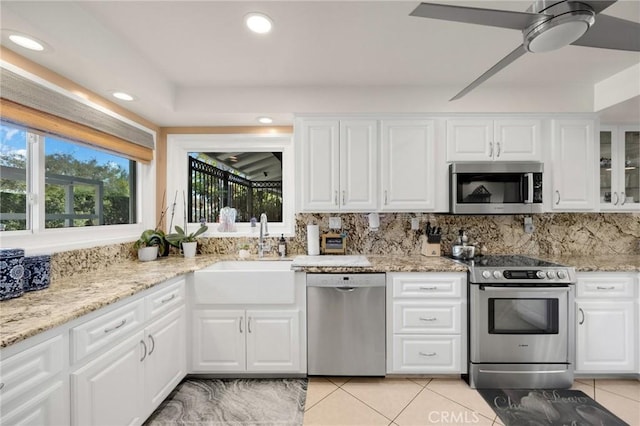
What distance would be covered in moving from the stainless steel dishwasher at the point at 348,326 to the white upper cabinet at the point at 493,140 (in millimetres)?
1350

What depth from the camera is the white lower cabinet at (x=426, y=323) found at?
214 centimetres

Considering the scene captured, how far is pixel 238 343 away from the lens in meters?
2.15

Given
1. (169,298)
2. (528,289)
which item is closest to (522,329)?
(528,289)

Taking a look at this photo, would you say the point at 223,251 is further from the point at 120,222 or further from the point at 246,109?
the point at 246,109

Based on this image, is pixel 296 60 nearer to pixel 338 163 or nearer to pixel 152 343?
pixel 338 163

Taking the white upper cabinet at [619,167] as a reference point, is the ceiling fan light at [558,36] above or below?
above

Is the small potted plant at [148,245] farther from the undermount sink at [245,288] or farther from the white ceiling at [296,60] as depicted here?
the white ceiling at [296,60]

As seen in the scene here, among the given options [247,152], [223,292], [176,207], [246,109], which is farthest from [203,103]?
[223,292]

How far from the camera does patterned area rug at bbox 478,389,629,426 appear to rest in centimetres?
175

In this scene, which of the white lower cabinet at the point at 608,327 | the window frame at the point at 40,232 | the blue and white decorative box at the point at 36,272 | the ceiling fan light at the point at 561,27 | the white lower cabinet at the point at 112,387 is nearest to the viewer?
the ceiling fan light at the point at 561,27

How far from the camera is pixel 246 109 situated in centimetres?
246

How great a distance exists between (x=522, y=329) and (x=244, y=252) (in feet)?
7.80

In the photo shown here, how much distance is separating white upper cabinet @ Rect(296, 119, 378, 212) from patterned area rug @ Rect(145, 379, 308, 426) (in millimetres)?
1458

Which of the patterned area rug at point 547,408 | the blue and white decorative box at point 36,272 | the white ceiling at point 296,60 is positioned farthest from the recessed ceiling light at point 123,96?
the patterned area rug at point 547,408
